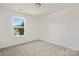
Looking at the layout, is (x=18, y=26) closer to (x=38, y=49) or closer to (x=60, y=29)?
(x=38, y=49)

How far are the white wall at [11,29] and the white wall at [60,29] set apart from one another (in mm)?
117

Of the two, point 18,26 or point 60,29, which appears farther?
point 60,29

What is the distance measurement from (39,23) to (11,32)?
1.32ft

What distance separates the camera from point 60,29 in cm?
147

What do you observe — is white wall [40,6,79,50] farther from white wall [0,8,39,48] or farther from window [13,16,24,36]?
window [13,16,24,36]

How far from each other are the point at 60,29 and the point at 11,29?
0.69 m

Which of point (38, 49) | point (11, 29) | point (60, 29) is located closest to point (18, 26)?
point (11, 29)

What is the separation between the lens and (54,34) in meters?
1.51

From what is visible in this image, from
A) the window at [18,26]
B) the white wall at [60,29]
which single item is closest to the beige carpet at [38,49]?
the white wall at [60,29]

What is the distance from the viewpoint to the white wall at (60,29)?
1421 millimetres

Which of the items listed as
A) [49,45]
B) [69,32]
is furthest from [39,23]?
[69,32]

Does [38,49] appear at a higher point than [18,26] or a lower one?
lower

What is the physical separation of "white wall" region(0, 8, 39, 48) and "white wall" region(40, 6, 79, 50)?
0.12 m

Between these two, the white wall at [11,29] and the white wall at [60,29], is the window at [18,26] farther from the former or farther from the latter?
the white wall at [60,29]
